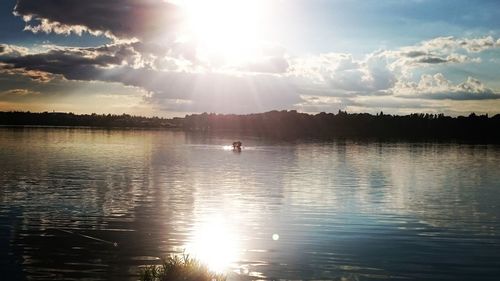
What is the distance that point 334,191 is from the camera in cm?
6594

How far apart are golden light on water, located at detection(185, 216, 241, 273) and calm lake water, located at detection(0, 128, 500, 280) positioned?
11 centimetres

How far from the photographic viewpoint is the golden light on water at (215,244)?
3034cm

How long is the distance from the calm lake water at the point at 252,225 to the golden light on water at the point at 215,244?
0.11 metres

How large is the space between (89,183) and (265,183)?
2330cm

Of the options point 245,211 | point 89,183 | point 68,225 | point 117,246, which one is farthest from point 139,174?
point 117,246

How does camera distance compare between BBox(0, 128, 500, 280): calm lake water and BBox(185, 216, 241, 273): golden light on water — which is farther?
BBox(185, 216, 241, 273): golden light on water

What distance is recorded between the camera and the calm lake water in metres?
29.7

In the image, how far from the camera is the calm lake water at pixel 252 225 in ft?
97.4

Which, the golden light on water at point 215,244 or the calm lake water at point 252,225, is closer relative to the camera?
the calm lake water at point 252,225

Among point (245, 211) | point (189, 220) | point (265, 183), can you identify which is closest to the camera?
point (189, 220)

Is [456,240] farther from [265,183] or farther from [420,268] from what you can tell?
[265,183]

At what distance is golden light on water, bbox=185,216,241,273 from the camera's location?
99.6ft

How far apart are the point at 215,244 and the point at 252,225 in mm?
7620

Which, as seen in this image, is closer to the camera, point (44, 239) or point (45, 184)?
point (44, 239)
